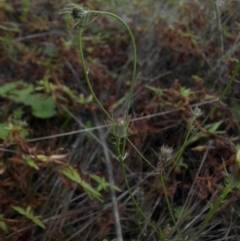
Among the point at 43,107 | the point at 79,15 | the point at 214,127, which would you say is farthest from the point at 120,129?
the point at 43,107

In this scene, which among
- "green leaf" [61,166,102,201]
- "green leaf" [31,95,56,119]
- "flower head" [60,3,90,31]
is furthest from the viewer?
"green leaf" [31,95,56,119]

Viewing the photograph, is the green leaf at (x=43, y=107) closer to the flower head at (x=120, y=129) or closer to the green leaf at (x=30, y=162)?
the green leaf at (x=30, y=162)

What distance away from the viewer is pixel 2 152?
146 cm

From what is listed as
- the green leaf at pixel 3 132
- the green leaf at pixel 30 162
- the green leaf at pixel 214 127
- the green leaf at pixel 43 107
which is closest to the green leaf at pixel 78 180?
the green leaf at pixel 30 162

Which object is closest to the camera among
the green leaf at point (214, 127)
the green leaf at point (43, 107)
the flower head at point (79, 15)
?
the flower head at point (79, 15)

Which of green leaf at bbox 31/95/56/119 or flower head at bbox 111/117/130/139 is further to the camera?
green leaf at bbox 31/95/56/119

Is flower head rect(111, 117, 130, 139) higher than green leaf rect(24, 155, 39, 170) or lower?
higher

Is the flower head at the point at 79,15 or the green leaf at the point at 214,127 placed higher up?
the flower head at the point at 79,15

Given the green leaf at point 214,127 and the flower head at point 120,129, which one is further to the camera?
the green leaf at point 214,127

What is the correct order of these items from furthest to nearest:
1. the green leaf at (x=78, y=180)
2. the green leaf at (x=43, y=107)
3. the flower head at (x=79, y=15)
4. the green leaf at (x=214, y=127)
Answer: the green leaf at (x=43, y=107), the green leaf at (x=214, y=127), the green leaf at (x=78, y=180), the flower head at (x=79, y=15)

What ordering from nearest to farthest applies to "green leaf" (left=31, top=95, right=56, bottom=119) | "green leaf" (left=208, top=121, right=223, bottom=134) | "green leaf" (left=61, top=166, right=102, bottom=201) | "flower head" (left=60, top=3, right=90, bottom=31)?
"flower head" (left=60, top=3, right=90, bottom=31)
"green leaf" (left=61, top=166, right=102, bottom=201)
"green leaf" (left=208, top=121, right=223, bottom=134)
"green leaf" (left=31, top=95, right=56, bottom=119)

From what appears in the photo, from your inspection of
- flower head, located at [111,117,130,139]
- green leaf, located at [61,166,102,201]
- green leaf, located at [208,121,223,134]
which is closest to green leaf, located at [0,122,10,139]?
green leaf, located at [61,166,102,201]

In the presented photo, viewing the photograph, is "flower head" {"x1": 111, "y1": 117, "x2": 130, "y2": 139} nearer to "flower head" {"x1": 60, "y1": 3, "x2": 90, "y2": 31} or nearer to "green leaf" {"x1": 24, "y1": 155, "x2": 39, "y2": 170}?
"flower head" {"x1": 60, "y1": 3, "x2": 90, "y2": 31}

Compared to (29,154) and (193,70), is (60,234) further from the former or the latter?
(193,70)
